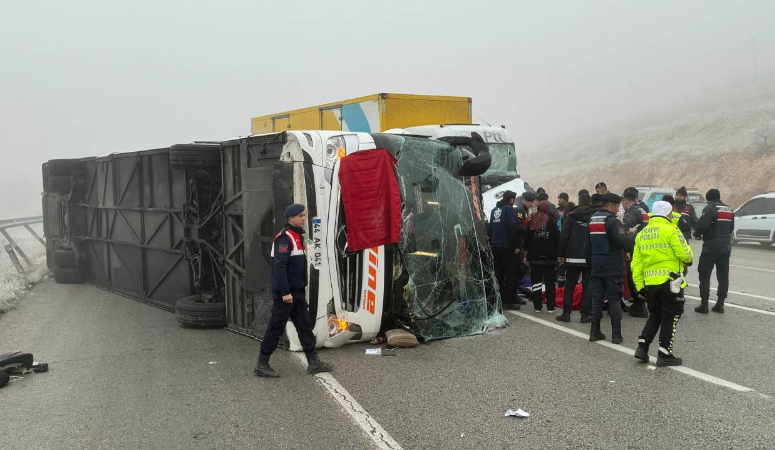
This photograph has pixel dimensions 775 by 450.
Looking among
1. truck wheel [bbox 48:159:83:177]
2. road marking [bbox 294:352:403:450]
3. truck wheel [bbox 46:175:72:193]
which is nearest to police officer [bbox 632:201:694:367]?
road marking [bbox 294:352:403:450]

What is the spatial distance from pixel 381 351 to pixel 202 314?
2918 mm

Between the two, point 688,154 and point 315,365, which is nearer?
point 315,365

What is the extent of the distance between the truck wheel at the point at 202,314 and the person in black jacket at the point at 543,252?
14.9ft

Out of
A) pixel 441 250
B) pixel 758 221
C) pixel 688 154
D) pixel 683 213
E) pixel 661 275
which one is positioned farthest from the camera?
pixel 688 154

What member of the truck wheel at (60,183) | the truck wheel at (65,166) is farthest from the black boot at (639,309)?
the truck wheel at (60,183)

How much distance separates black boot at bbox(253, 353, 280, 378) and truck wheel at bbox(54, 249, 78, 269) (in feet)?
29.7

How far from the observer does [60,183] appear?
13.7 meters

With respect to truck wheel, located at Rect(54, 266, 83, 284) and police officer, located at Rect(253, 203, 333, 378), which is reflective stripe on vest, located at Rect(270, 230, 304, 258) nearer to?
police officer, located at Rect(253, 203, 333, 378)

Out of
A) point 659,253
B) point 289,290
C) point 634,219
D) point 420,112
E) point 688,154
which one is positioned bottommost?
point 289,290

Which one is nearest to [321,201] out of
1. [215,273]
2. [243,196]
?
[243,196]

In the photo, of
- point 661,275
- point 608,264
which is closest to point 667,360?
point 661,275

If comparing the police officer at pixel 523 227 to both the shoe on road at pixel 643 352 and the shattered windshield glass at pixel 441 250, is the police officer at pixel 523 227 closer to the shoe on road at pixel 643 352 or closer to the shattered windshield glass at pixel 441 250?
the shattered windshield glass at pixel 441 250

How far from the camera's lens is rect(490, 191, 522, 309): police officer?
370 inches

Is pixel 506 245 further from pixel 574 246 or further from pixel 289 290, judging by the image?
pixel 289 290
